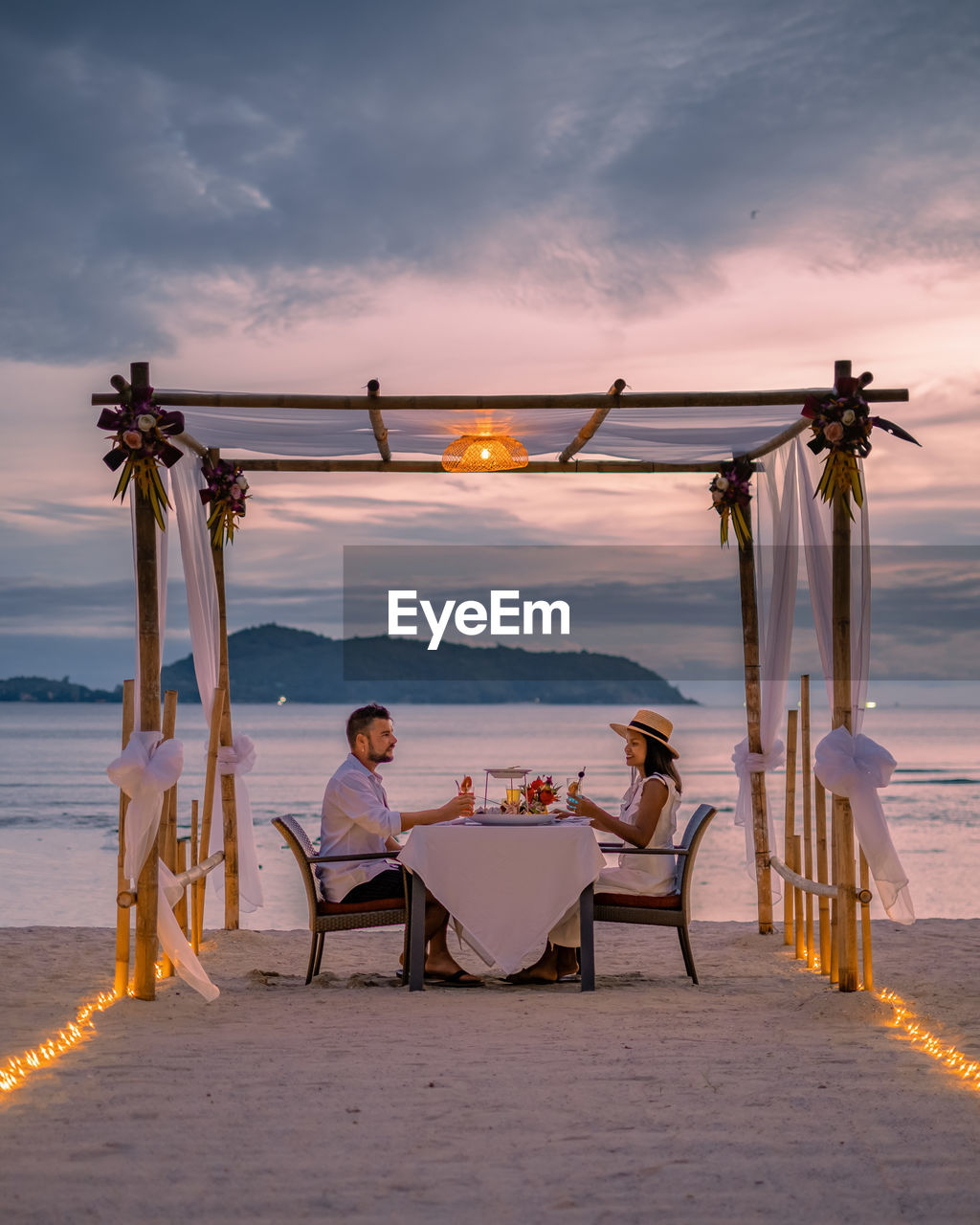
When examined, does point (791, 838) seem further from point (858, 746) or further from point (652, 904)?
point (858, 746)

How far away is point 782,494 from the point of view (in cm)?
626

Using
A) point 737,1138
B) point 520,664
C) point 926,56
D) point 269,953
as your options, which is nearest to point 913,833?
point 926,56

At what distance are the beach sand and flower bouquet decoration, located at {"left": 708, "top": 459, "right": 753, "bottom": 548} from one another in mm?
2526

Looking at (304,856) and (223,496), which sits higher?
(223,496)

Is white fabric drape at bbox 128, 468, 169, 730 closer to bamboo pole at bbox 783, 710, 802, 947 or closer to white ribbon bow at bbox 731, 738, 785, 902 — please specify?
bamboo pole at bbox 783, 710, 802, 947

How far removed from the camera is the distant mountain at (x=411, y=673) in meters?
47.8

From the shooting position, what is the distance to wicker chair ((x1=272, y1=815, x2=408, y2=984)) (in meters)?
5.58

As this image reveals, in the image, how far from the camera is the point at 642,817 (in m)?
5.73

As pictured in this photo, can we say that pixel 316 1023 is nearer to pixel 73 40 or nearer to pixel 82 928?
pixel 82 928

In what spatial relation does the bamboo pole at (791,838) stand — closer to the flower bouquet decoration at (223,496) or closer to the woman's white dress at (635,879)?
the woman's white dress at (635,879)

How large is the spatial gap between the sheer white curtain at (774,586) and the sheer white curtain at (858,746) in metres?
0.63

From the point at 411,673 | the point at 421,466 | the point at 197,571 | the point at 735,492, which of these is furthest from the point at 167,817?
the point at 411,673

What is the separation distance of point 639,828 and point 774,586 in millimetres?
1556

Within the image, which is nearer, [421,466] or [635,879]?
[635,879]
